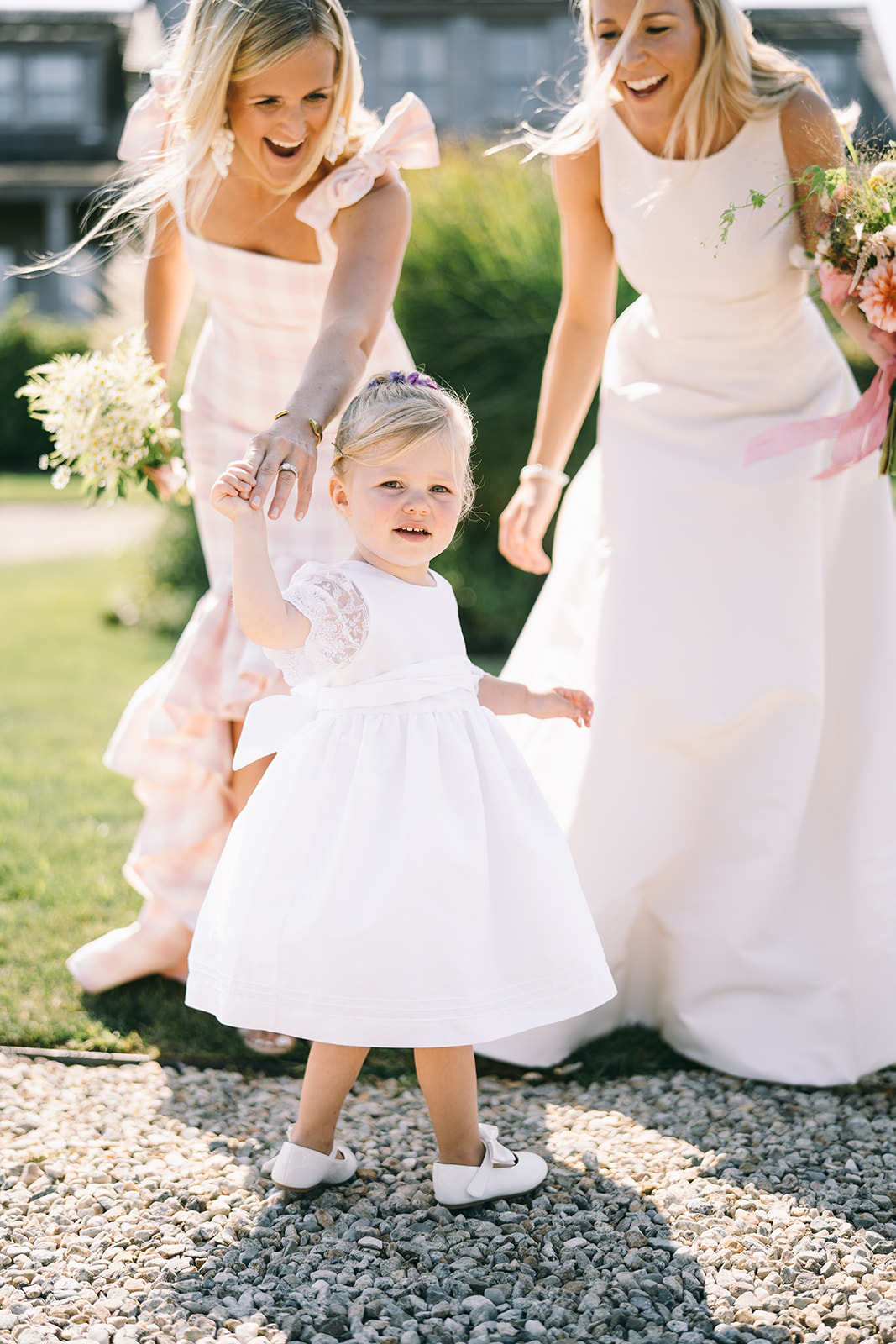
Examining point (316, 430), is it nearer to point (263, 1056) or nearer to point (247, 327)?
point (247, 327)

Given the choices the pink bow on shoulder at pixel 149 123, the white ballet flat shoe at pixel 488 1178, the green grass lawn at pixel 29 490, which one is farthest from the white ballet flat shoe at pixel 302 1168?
the green grass lawn at pixel 29 490

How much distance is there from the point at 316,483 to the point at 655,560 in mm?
813

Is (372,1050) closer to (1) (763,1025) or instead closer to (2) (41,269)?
(1) (763,1025)

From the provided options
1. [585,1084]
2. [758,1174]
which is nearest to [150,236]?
[585,1084]

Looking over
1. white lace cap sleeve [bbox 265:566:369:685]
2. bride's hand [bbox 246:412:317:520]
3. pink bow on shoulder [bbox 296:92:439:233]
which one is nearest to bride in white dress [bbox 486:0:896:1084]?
pink bow on shoulder [bbox 296:92:439:233]

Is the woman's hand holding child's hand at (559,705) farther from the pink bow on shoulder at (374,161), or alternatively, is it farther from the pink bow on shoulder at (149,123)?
the pink bow on shoulder at (149,123)

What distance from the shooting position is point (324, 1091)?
7.86 ft

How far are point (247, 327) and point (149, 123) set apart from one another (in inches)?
21.7

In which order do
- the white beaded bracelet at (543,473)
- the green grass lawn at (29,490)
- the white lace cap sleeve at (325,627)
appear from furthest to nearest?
the green grass lawn at (29,490)
the white beaded bracelet at (543,473)
the white lace cap sleeve at (325,627)

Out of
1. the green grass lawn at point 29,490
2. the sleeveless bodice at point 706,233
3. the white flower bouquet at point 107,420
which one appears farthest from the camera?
the green grass lawn at point 29,490

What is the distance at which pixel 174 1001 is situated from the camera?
135 inches

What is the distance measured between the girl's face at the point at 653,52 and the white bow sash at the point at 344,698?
1.41 meters

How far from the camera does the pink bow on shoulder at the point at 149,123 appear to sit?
312 centimetres

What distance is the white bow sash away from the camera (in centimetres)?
233
